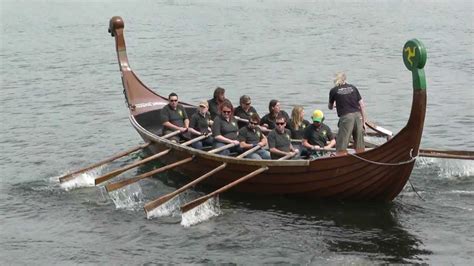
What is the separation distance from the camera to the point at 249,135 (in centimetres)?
1670

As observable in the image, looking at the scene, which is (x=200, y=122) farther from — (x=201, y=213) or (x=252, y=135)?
(x=201, y=213)

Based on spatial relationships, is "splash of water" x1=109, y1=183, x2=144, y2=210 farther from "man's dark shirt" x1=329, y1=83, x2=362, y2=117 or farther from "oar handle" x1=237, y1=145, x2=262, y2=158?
"man's dark shirt" x1=329, y1=83, x2=362, y2=117

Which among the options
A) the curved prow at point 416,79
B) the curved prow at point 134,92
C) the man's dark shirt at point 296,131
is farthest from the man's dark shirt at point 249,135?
the curved prow at point 134,92

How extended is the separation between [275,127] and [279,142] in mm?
453

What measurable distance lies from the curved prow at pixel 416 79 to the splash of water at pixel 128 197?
6.55 meters

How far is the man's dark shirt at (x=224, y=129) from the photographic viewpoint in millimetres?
17016

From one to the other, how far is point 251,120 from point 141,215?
3.30m

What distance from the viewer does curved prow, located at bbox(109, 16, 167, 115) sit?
21156 mm

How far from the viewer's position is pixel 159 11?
5859 cm

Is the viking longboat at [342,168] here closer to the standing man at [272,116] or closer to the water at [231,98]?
the water at [231,98]

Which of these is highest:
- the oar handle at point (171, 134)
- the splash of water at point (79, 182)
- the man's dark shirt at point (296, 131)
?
the man's dark shirt at point (296, 131)

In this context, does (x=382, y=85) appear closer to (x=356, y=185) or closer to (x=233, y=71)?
(x=233, y=71)

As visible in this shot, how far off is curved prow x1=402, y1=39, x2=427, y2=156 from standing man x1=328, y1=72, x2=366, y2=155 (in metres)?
1.75

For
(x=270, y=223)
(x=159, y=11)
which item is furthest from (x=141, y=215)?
(x=159, y=11)
